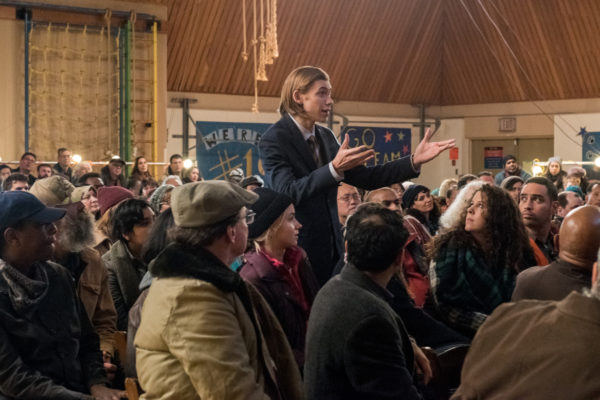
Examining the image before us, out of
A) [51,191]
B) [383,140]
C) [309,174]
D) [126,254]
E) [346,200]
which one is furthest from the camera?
[383,140]

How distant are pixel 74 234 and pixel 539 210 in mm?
2493

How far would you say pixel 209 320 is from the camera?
7.22 feet

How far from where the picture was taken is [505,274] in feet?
12.2

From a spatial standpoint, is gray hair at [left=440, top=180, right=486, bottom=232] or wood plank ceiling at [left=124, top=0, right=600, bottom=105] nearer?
gray hair at [left=440, top=180, right=486, bottom=232]

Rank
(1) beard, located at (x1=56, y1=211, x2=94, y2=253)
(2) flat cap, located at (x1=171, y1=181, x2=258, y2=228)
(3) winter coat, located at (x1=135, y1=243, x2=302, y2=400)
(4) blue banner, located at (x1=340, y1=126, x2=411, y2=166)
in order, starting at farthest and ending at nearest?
(4) blue banner, located at (x1=340, y1=126, x2=411, y2=166), (1) beard, located at (x1=56, y1=211, x2=94, y2=253), (2) flat cap, located at (x1=171, y1=181, x2=258, y2=228), (3) winter coat, located at (x1=135, y1=243, x2=302, y2=400)

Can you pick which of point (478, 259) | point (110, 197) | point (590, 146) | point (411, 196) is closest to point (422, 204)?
point (411, 196)

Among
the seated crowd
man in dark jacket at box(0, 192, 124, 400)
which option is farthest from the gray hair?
man in dark jacket at box(0, 192, 124, 400)

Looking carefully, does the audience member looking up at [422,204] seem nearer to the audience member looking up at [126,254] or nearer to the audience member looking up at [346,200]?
the audience member looking up at [346,200]

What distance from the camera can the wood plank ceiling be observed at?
15688 millimetres

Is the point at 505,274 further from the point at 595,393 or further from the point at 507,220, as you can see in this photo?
the point at 595,393

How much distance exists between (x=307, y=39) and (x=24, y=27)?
214 inches

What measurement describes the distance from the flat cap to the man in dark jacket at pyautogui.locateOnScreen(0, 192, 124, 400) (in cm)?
91

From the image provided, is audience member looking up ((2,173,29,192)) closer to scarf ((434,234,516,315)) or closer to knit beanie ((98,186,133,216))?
knit beanie ((98,186,133,216))

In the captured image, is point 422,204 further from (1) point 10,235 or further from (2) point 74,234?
(1) point 10,235
